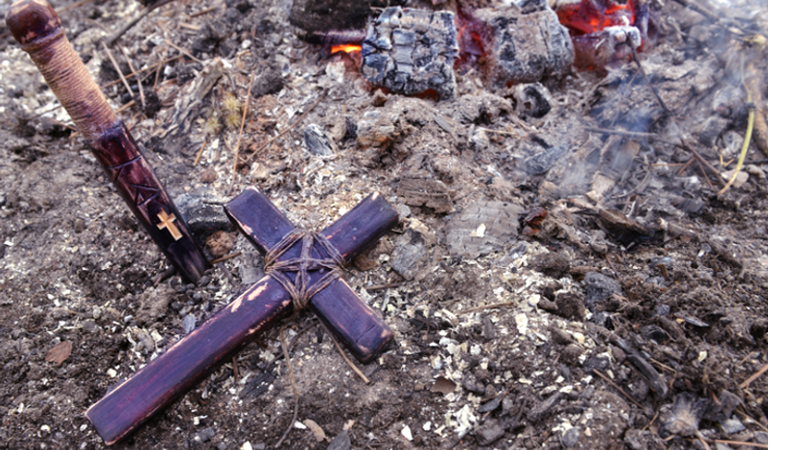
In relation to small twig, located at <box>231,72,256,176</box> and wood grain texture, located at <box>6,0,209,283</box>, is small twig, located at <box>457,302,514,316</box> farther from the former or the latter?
small twig, located at <box>231,72,256,176</box>

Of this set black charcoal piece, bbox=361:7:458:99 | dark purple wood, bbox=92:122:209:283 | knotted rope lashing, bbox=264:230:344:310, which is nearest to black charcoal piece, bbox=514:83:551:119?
black charcoal piece, bbox=361:7:458:99

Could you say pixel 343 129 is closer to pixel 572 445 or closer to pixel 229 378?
pixel 229 378

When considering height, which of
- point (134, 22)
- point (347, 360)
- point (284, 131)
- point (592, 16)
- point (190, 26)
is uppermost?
point (134, 22)

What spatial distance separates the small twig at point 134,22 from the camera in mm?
4109

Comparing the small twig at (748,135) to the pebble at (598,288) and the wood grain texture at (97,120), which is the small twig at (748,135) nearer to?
the pebble at (598,288)

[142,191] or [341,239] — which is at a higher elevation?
[142,191]

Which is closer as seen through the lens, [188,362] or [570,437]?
[570,437]

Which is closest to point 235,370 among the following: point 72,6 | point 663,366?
point 663,366

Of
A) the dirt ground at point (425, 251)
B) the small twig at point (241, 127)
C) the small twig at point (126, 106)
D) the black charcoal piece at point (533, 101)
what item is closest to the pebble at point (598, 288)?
the dirt ground at point (425, 251)

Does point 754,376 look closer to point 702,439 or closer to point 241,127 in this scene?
point 702,439

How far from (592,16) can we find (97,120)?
4.36 metres

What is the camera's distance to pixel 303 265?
2.44 meters

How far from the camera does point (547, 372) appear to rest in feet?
7.22

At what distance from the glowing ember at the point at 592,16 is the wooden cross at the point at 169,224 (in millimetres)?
4013
